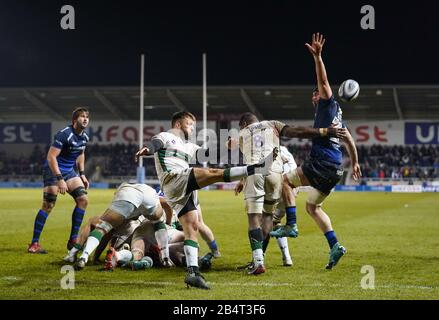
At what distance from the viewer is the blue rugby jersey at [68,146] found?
10734mm

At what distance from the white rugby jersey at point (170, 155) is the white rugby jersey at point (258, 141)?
3.44ft

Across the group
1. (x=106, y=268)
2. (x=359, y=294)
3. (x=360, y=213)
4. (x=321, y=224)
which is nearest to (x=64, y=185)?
(x=106, y=268)

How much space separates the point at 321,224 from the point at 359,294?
2.37 meters

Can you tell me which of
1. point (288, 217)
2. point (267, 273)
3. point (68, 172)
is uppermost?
point (68, 172)

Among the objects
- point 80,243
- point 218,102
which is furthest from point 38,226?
point 218,102

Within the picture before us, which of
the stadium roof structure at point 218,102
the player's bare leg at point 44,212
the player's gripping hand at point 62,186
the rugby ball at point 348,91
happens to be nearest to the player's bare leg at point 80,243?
the player's gripping hand at point 62,186

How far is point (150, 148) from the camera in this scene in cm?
734

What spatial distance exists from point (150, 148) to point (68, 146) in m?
4.03

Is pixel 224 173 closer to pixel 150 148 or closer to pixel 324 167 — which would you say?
pixel 150 148

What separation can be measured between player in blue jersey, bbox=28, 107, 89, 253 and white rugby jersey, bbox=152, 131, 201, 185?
3.25 meters

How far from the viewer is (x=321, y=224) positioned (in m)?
8.95

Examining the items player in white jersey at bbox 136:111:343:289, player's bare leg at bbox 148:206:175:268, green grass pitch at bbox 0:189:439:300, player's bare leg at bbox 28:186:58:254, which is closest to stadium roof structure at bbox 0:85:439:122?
→ green grass pitch at bbox 0:189:439:300

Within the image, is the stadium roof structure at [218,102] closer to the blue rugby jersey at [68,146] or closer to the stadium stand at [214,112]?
the stadium stand at [214,112]
